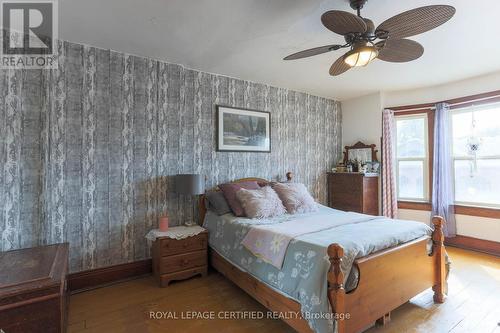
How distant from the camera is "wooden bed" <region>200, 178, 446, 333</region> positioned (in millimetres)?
Answer: 1560

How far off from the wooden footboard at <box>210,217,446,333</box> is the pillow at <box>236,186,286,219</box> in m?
0.60

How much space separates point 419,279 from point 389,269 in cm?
51

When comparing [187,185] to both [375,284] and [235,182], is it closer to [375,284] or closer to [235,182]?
[235,182]

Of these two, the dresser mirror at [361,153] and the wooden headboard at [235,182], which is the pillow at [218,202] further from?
the dresser mirror at [361,153]

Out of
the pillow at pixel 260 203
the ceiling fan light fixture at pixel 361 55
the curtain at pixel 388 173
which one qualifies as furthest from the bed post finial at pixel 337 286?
the curtain at pixel 388 173

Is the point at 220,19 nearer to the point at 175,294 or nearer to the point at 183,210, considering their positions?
the point at 183,210

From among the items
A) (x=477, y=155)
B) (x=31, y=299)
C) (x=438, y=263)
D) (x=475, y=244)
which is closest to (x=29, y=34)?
(x=31, y=299)

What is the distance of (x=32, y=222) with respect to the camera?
2.32 meters

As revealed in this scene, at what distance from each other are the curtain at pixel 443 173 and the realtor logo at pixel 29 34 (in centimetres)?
477

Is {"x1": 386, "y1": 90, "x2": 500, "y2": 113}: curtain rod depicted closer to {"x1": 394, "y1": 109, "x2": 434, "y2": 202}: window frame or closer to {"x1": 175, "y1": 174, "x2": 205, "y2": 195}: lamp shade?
{"x1": 394, "y1": 109, "x2": 434, "y2": 202}: window frame

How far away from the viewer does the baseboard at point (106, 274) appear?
98.8 inches

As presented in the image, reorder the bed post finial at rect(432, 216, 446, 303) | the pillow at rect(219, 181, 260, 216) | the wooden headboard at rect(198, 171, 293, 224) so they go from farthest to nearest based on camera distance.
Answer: the wooden headboard at rect(198, 171, 293, 224) < the pillow at rect(219, 181, 260, 216) < the bed post finial at rect(432, 216, 446, 303)

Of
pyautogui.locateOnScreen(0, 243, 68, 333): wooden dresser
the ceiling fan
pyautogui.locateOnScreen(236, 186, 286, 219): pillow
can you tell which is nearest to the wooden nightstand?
pyautogui.locateOnScreen(236, 186, 286, 219): pillow

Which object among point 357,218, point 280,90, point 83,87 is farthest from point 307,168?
point 83,87
